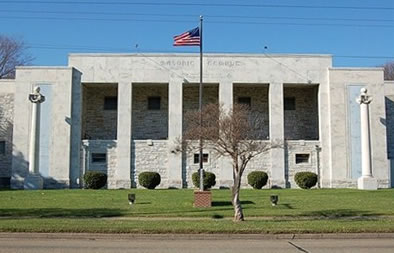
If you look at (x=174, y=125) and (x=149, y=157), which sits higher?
(x=174, y=125)

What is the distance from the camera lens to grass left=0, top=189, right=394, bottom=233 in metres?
15.6

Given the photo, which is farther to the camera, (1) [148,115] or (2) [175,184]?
(1) [148,115]

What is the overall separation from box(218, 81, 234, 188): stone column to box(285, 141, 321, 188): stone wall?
442 cm

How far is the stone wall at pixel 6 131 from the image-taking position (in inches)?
1607

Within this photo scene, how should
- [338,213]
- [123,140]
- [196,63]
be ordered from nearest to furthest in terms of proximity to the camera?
1. [338,213]
2. [123,140]
3. [196,63]

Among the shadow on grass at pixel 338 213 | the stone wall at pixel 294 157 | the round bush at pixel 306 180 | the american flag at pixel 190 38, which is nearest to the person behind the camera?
the shadow on grass at pixel 338 213

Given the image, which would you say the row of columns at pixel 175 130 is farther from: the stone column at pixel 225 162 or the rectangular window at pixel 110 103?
the rectangular window at pixel 110 103

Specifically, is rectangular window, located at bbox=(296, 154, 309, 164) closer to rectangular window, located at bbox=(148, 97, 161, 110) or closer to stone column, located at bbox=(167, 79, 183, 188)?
stone column, located at bbox=(167, 79, 183, 188)

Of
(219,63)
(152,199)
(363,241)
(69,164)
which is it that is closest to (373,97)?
(219,63)

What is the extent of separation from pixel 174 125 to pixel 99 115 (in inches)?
282

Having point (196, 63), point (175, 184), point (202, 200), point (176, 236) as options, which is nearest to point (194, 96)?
point (196, 63)

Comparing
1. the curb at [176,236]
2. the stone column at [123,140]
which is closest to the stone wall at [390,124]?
the stone column at [123,140]

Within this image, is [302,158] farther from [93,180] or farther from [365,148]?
[93,180]

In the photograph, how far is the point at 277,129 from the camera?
130 ft
